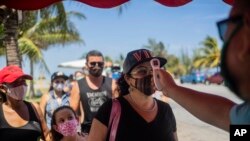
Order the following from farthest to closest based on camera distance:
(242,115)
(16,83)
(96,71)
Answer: (96,71) → (16,83) → (242,115)

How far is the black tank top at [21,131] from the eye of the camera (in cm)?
366

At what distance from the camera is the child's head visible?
12.8ft

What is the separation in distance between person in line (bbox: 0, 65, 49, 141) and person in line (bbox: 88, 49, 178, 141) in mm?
1026

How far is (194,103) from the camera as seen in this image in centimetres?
194

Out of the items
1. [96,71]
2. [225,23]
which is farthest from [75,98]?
[225,23]

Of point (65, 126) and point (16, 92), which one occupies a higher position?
point (16, 92)

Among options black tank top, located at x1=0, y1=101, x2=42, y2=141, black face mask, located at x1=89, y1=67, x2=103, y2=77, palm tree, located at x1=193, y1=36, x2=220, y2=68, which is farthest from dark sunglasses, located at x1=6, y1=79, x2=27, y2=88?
palm tree, located at x1=193, y1=36, x2=220, y2=68

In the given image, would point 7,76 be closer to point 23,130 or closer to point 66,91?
point 23,130

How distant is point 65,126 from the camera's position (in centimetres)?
390

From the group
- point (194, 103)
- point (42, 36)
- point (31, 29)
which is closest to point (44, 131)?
point (194, 103)

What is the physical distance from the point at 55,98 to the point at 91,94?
5.23ft

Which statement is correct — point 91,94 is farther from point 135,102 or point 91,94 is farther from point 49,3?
point 49,3

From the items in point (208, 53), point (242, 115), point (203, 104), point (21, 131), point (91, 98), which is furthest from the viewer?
point (208, 53)

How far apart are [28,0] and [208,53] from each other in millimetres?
61567
